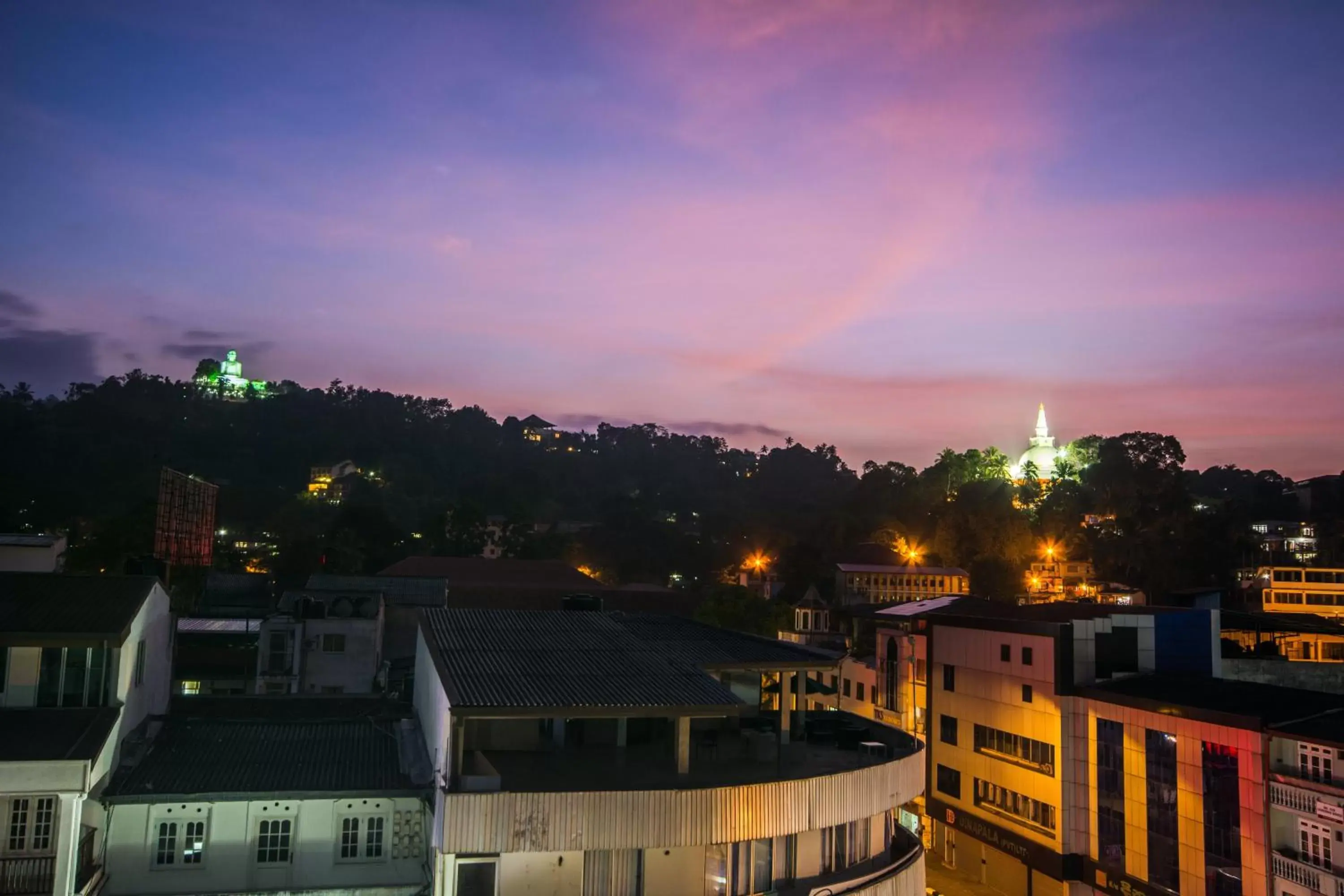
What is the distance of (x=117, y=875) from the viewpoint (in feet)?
69.0

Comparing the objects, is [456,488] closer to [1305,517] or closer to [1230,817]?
[1305,517]

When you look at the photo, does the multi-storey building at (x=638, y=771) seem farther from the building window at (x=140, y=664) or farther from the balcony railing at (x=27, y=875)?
the balcony railing at (x=27, y=875)

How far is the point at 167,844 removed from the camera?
70.2 ft

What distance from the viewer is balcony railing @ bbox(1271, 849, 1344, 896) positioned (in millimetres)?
26797

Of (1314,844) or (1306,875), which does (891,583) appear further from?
(1306,875)

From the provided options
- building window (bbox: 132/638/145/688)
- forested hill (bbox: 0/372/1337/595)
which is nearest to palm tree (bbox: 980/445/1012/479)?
forested hill (bbox: 0/372/1337/595)

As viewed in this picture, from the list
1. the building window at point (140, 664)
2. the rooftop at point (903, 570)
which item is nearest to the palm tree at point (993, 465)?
the rooftop at point (903, 570)

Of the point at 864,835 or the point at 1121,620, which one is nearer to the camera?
the point at 864,835

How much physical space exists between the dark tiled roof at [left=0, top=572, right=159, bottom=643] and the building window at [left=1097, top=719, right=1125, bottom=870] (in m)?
31.2

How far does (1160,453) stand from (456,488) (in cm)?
9891

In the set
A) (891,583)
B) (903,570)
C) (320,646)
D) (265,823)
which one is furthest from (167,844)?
(903,570)

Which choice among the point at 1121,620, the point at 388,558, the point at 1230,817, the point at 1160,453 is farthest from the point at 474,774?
the point at 1160,453

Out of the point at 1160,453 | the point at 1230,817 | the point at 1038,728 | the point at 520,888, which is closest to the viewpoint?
the point at 520,888

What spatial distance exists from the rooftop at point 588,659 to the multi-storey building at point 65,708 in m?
6.82
